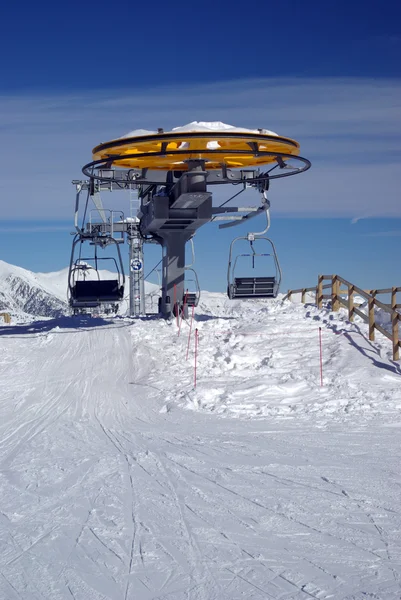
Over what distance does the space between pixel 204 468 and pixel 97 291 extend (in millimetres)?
13084

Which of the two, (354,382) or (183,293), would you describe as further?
(183,293)

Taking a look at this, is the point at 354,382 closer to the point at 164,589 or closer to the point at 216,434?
the point at 216,434

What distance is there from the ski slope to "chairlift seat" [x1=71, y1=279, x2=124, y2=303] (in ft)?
6.81

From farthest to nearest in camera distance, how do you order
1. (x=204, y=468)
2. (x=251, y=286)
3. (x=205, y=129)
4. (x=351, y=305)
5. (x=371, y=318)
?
1. (x=351, y=305)
2. (x=251, y=286)
3. (x=371, y=318)
4. (x=205, y=129)
5. (x=204, y=468)

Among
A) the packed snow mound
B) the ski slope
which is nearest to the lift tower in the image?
the packed snow mound

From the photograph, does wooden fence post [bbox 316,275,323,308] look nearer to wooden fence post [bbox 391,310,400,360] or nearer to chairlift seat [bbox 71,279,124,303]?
chairlift seat [bbox 71,279,124,303]

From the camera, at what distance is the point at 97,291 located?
20.8 meters

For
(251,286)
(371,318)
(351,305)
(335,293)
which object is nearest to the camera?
(371,318)

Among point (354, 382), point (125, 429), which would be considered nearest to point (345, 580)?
point (125, 429)

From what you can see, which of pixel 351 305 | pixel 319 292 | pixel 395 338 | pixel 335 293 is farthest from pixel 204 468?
pixel 319 292

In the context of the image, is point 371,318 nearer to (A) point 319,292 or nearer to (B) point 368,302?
(B) point 368,302

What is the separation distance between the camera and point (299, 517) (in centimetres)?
624

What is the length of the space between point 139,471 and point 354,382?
7.01 meters

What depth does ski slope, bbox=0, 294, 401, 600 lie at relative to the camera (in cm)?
491
